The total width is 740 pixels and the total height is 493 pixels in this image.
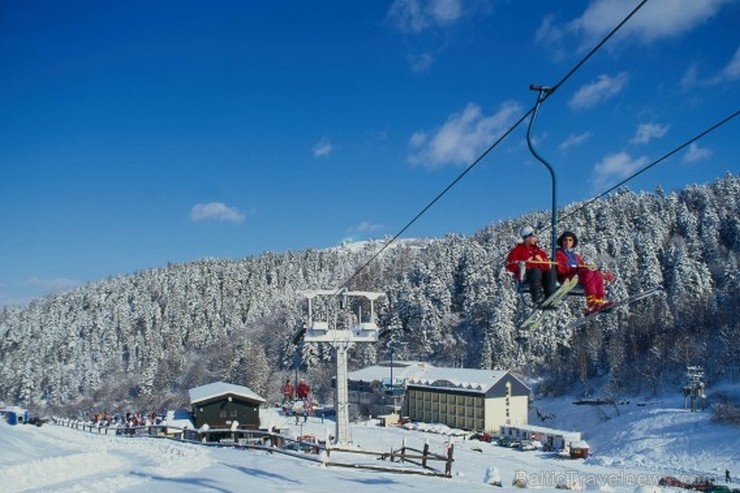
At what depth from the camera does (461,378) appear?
49.7m

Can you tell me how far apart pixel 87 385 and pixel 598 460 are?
3971 inches

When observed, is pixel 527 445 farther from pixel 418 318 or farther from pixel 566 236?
pixel 418 318

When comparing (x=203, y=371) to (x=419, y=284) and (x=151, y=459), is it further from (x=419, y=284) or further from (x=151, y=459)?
(x=151, y=459)

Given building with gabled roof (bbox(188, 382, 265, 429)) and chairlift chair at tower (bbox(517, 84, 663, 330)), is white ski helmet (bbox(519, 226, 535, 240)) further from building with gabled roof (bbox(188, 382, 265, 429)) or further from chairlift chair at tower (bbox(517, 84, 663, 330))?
building with gabled roof (bbox(188, 382, 265, 429))

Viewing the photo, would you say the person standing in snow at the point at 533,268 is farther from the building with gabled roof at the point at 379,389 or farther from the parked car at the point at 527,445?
the building with gabled roof at the point at 379,389

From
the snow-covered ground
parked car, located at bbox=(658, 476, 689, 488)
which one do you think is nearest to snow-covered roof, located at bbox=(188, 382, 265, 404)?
the snow-covered ground

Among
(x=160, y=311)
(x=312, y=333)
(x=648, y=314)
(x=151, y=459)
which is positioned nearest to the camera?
(x=151, y=459)

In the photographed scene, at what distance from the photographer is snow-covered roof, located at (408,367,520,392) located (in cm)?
4731

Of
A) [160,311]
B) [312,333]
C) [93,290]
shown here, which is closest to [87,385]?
[160,311]

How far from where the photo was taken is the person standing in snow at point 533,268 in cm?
912

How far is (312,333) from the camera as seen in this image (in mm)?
22578

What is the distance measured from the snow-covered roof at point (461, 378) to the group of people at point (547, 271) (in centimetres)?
3855

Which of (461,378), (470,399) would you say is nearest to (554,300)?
(470,399)

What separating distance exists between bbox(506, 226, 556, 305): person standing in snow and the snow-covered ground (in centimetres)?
500
